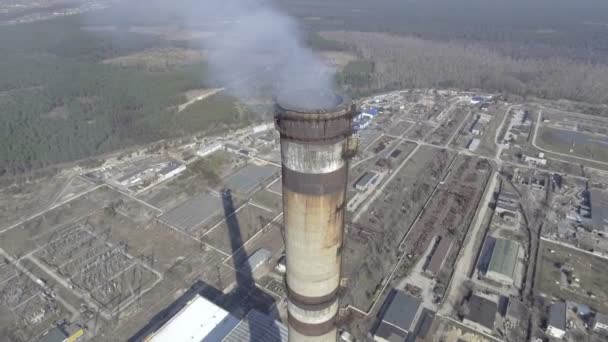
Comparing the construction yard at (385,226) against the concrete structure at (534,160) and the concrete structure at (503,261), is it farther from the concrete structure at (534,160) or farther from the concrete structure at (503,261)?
the concrete structure at (534,160)

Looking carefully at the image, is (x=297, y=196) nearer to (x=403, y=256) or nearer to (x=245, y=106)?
(x=403, y=256)

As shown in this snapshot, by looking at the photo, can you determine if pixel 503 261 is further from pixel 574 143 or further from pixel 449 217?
pixel 574 143

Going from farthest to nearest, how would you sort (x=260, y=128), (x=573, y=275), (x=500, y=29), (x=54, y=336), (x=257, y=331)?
(x=500, y=29) < (x=260, y=128) < (x=573, y=275) < (x=54, y=336) < (x=257, y=331)

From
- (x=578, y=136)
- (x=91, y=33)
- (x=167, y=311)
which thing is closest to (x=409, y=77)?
(x=578, y=136)

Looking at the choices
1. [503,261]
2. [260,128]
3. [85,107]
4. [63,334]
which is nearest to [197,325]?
[63,334]

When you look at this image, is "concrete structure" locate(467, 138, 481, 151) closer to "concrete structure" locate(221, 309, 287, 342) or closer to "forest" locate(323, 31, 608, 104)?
"forest" locate(323, 31, 608, 104)

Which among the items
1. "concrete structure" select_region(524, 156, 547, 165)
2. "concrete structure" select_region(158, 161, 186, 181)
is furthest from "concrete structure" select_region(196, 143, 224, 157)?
→ "concrete structure" select_region(524, 156, 547, 165)
